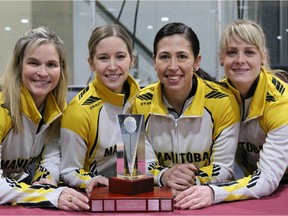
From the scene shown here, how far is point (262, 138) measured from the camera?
1612mm

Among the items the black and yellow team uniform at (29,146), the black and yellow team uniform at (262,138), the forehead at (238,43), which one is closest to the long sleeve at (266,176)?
the black and yellow team uniform at (262,138)

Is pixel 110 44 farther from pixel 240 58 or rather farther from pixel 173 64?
pixel 240 58

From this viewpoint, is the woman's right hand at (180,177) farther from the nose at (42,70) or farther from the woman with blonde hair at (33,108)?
the nose at (42,70)

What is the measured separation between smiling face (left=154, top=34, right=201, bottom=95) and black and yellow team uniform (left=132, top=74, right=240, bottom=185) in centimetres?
9

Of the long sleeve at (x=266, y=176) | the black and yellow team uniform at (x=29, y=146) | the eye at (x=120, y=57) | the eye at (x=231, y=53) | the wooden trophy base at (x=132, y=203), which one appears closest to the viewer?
the wooden trophy base at (x=132, y=203)

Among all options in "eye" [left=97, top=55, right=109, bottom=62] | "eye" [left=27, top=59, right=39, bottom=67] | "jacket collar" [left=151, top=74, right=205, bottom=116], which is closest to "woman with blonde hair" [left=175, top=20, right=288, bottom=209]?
"jacket collar" [left=151, top=74, right=205, bottom=116]

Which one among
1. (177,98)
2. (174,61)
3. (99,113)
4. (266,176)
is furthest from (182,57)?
(266,176)

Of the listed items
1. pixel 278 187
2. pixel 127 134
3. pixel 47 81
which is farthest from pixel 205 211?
pixel 47 81

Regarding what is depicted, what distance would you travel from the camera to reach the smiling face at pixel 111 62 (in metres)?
1.72

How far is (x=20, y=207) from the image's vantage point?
1.35 m

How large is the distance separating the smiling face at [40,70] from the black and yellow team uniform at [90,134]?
128 mm

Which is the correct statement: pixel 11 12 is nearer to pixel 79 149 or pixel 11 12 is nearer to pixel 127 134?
pixel 79 149

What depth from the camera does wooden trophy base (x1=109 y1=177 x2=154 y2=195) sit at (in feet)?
4.19

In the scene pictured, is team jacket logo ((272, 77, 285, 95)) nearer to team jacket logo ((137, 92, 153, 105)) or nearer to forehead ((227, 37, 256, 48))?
forehead ((227, 37, 256, 48))
